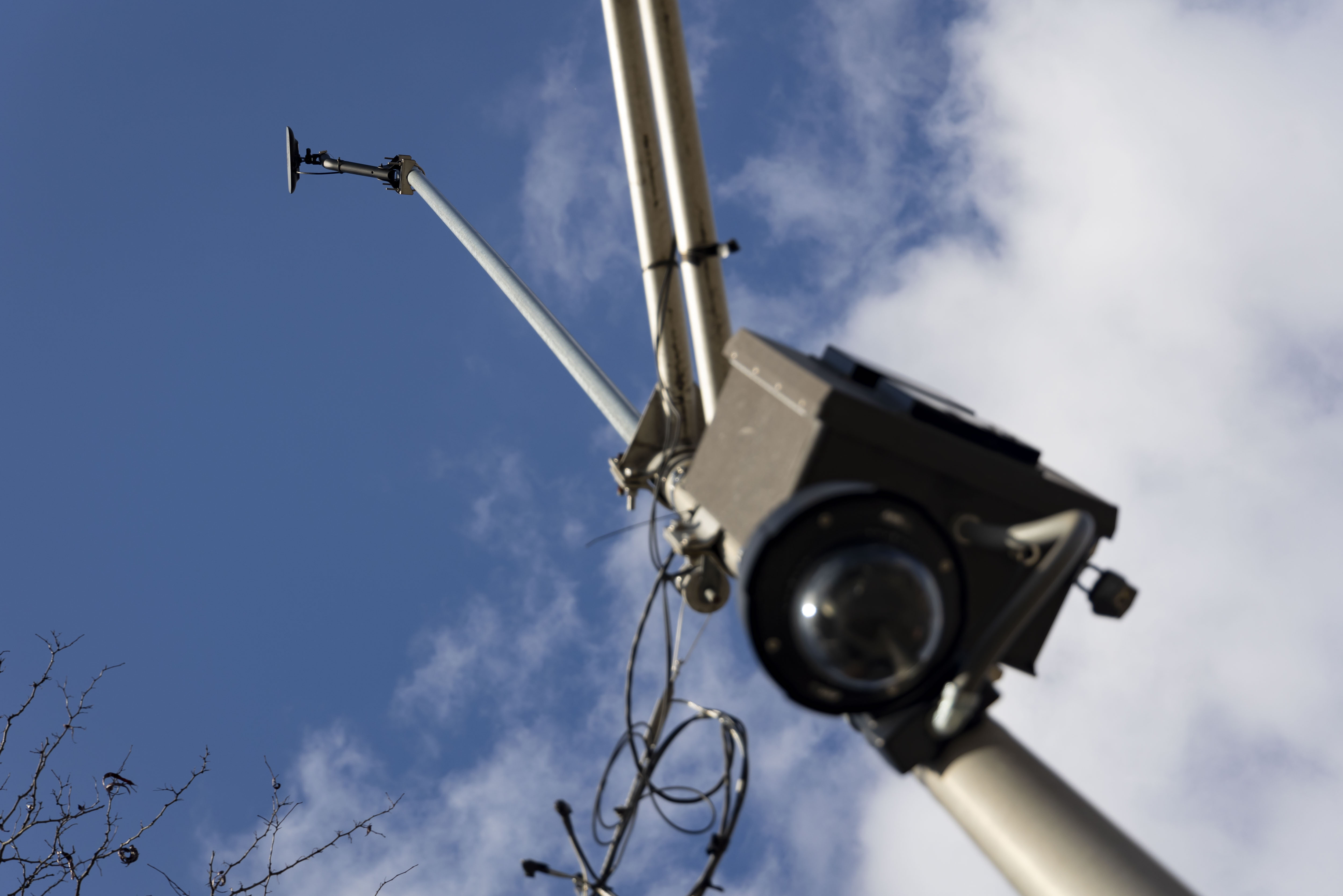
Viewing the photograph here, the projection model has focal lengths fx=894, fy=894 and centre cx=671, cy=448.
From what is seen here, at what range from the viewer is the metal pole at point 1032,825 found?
68.4 inches

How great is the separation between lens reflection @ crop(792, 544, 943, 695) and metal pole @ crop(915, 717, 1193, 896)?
0.45 m

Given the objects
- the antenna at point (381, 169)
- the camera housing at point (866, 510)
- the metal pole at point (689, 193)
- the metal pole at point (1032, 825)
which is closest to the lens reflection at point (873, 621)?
the camera housing at point (866, 510)

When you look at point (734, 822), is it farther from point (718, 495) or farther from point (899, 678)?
point (899, 678)

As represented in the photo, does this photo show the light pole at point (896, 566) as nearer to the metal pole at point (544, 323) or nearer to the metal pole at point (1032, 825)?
the metal pole at point (1032, 825)

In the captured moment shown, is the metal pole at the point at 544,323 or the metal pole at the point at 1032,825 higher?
the metal pole at the point at 544,323

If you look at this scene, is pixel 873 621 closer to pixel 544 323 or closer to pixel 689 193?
pixel 689 193

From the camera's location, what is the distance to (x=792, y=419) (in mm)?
2396

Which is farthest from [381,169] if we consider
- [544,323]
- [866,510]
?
[866,510]

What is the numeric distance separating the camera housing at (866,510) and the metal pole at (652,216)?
3.40ft

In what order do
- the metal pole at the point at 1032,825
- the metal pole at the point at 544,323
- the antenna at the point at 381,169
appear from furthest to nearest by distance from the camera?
the antenna at the point at 381,169
the metal pole at the point at 544,323
the metal pole at the point at 1032,825

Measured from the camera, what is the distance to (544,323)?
5.91 m

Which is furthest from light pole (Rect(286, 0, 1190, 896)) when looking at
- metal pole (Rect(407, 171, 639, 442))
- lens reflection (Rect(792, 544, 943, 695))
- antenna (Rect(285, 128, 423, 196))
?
antenna (Rect(285, 128, 423, 196))

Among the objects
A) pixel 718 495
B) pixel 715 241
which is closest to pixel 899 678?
pixel 718 495

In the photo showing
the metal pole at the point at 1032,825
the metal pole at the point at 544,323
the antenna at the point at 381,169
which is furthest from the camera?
the antenna at the point at 381,169
